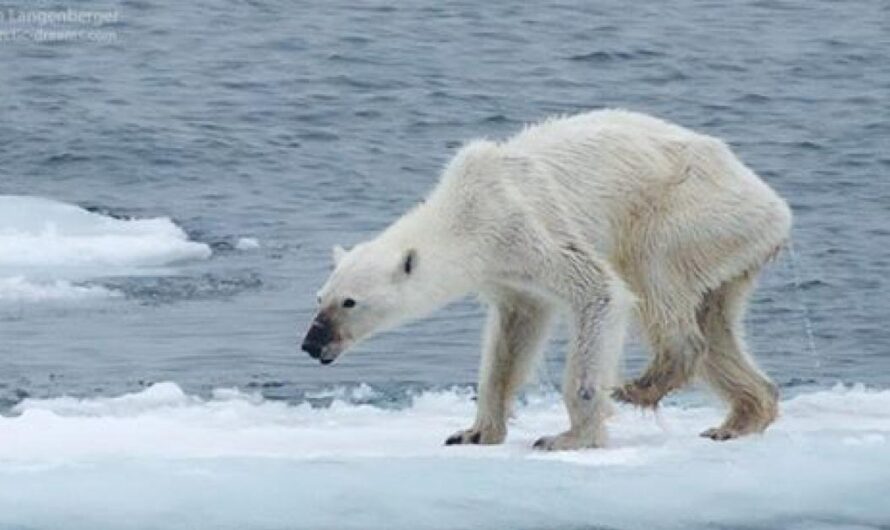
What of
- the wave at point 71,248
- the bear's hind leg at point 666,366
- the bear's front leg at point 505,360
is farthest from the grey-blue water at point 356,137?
the bear's hind leg at point 666,366

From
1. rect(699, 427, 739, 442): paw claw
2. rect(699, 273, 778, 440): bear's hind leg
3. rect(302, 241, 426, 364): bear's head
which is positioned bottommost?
rect(699, 427, 739, 442): paw claw

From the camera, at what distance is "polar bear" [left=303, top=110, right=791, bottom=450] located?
968 cm

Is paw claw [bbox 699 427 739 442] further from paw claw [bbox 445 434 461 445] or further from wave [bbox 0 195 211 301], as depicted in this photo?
wave [bbox 0 195 211 301]

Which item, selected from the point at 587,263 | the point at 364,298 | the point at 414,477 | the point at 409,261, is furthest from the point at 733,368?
the point at 414,477

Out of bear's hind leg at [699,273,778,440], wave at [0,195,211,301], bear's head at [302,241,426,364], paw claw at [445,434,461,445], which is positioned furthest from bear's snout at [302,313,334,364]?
wave at [0,195,211,301]

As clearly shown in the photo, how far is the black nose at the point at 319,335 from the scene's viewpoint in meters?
9.48

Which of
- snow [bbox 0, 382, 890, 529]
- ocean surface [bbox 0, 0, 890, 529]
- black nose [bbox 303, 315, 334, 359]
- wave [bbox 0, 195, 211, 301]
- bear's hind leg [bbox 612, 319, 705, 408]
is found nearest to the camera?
snow [bbox 0, 382, 890, 529]

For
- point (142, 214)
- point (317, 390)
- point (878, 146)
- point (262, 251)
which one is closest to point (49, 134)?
point (142, 214)

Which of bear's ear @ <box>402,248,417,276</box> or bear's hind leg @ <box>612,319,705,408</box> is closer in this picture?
bear's ear @ <box>402,248,417,276</box>

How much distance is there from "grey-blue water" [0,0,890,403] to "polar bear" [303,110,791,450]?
10.9ft

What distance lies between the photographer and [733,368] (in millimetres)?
10305

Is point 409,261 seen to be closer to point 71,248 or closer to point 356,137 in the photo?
point 71,248

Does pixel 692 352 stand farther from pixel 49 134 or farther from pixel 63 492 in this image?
pixel 49 134

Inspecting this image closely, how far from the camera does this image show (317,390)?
13.2m
